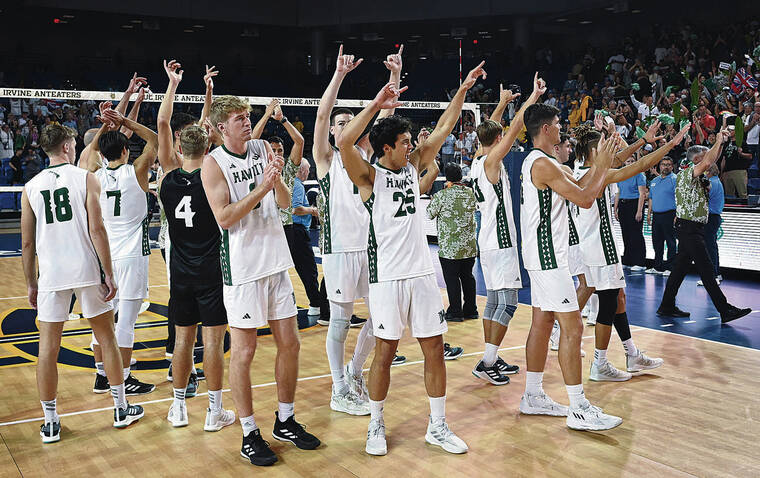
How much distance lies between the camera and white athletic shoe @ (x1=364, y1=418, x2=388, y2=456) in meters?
4.38

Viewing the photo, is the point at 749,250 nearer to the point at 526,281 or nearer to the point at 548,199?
the point at 526,281

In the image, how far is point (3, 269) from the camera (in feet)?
41.9

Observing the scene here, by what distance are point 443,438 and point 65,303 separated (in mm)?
2644

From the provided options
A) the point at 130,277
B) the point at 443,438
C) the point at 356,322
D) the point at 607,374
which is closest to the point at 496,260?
the point at 607,374

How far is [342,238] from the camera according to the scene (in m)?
5.43

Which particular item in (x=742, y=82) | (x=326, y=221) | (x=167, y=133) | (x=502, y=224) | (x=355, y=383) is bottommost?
(x=355, y=383)

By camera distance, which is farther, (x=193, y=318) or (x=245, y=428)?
(x=193, y=318)

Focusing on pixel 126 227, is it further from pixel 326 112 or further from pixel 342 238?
pixel 326 112

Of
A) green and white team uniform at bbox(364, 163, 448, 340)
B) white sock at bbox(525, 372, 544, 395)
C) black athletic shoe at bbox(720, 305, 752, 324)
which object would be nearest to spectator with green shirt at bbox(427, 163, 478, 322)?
black athletic shoe at bbox(720, 305, 752, 324)

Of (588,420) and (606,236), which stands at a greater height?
(606,236)

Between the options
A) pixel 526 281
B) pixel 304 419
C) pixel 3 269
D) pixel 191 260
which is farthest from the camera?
pixel 3 269

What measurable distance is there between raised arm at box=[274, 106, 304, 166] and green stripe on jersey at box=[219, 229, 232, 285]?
130cm

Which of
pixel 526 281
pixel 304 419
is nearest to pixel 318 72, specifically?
pixel 526 281

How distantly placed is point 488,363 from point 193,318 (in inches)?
97.8
